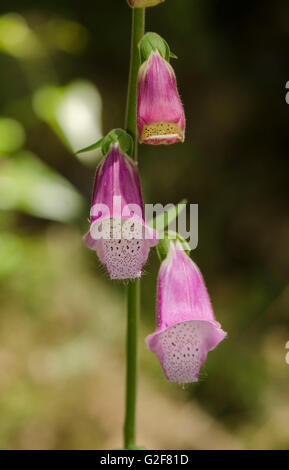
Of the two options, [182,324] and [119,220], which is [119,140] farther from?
[182,324]

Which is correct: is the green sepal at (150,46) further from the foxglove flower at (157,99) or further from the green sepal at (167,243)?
the green sepal at (167,243)

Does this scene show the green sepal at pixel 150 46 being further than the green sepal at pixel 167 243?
No

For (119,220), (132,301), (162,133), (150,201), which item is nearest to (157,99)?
(162,133)

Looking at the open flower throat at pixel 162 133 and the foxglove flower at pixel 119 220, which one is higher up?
the open flower throat at pixel 162 133

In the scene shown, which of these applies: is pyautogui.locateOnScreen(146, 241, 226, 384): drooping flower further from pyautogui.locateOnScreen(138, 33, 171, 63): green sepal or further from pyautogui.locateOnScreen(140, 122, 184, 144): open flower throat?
pyautogui.locateOnScreen(138, 33, 171, 63): green sepal

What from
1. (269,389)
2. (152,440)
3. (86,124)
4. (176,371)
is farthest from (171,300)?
(269,389)

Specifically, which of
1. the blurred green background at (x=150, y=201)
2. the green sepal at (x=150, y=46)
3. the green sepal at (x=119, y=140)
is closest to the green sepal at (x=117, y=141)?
the green sepal at (x=119, y=140)
